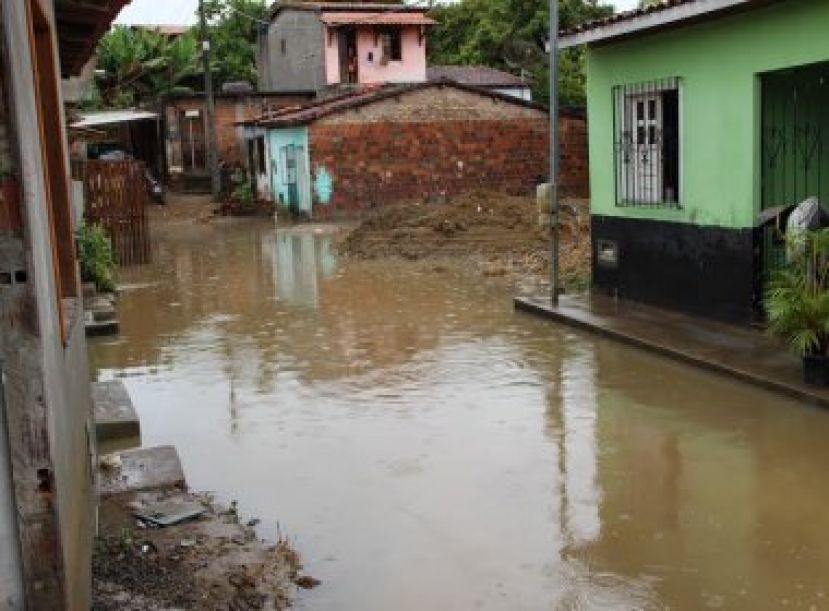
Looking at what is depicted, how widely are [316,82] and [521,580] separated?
33.7m

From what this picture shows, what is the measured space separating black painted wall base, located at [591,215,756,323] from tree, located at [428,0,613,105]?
23190 mm

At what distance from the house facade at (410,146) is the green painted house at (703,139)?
15.0m

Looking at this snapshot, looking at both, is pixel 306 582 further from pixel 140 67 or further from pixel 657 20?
pixel 140 67

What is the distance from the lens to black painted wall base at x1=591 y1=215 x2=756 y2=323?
1010 cm

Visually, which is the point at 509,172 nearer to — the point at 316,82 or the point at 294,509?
the point at 316,82

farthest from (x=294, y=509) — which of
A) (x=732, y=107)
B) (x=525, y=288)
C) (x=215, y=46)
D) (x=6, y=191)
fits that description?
(x=215, y=46)

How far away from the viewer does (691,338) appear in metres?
9.81

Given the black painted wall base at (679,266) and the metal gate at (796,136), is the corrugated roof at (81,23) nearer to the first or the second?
the black painted wall base at (679,266)

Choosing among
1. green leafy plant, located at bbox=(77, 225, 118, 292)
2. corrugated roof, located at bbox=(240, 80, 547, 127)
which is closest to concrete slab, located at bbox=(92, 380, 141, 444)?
green leafy plant, located at bbox=(77, 225, 118, 292)

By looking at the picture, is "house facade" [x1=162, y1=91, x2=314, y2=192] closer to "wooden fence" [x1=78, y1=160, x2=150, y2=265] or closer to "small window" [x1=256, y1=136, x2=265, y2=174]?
"small window" [x1=256, y1=136, x2=265, y2=174]

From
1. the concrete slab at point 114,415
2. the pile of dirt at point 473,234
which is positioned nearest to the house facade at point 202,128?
the pile of dirt at point 473,234

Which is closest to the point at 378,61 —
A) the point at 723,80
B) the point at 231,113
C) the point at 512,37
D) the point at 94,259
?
the point at 231,113

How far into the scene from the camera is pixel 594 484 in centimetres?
629

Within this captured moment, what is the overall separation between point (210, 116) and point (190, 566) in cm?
2852
